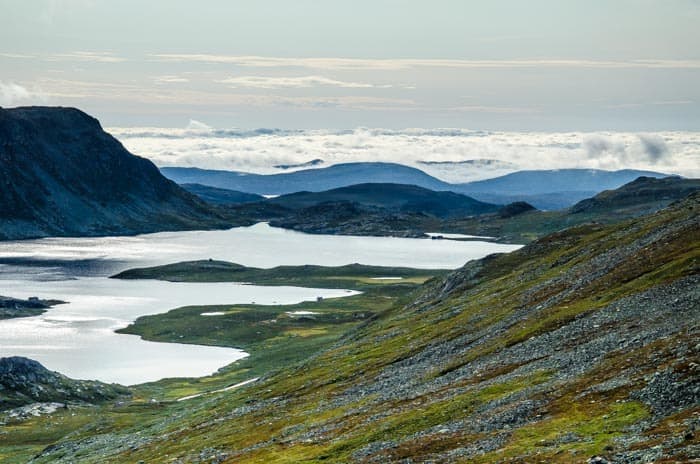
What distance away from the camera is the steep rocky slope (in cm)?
5281

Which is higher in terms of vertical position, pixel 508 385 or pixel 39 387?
pixel 508 385

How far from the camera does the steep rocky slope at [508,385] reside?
52812 millimetres

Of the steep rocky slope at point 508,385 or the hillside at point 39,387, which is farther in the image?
the hillside at point 39,387

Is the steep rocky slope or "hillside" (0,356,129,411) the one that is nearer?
the steep rocky slope

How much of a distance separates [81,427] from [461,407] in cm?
6837

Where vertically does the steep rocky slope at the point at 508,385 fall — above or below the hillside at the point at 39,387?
above

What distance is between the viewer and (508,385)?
7050 centimetres

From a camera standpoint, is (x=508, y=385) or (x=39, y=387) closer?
(x=508, y=385)

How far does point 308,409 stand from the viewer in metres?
90.4

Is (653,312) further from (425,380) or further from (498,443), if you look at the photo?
(498,443)

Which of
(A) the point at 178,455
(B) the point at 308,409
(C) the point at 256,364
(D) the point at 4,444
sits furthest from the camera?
(C) the point at 256,364

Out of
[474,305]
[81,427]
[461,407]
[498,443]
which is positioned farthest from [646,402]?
[81,427]

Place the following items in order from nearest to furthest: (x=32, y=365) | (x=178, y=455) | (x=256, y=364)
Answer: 1. (x=178, y=455)
2. (x=32, y=365)
3. (x=256, y=364)

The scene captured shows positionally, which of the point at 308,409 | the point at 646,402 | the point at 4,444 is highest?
the point at 646,402
